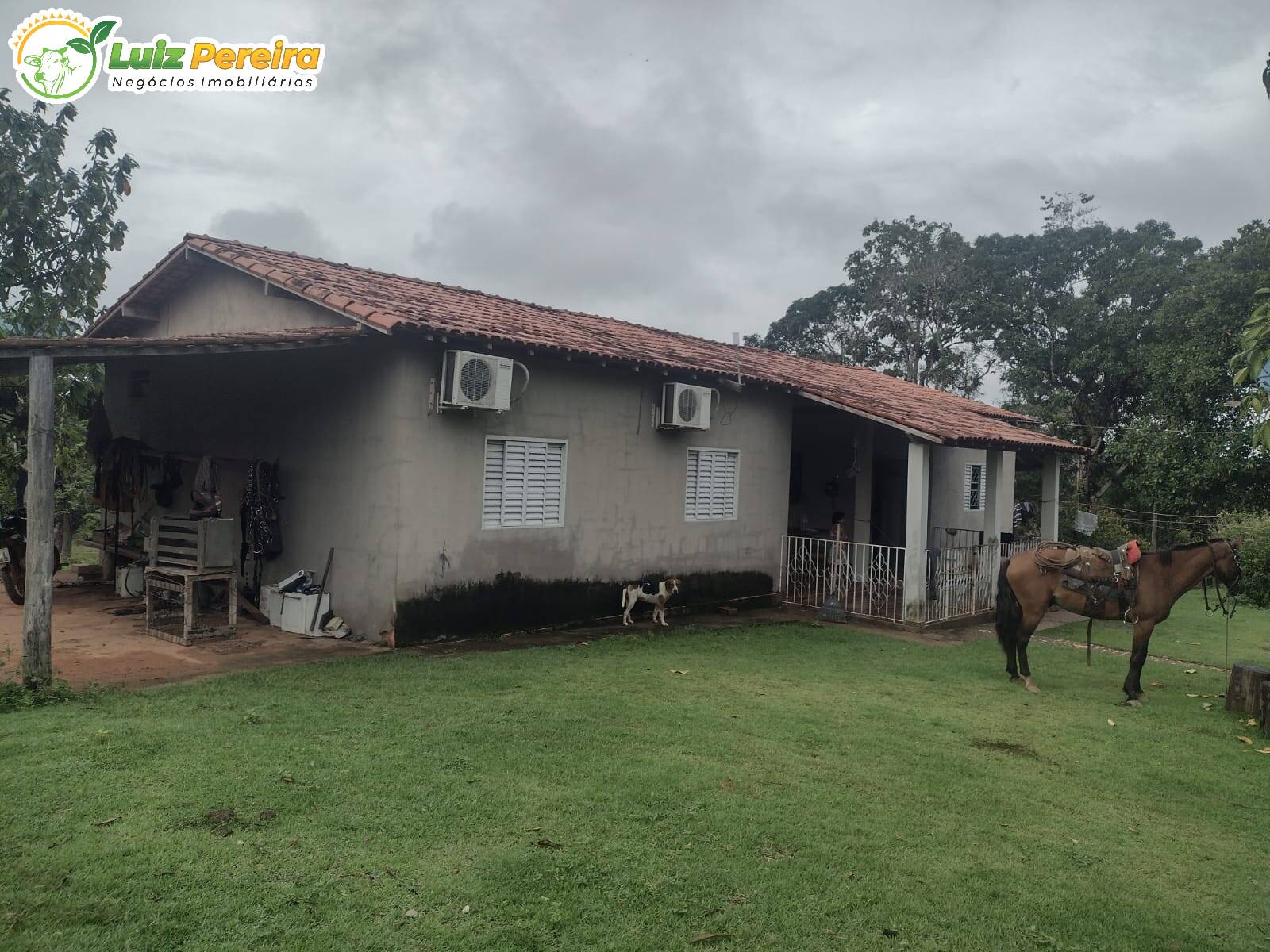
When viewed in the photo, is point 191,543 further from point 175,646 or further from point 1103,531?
point 1103,531

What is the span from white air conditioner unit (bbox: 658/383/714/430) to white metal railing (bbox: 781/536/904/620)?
260 cm

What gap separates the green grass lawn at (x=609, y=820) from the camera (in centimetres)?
346

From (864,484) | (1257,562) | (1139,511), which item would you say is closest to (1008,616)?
(1257,562)

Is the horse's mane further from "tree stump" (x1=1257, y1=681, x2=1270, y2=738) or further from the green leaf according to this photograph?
the green leaf

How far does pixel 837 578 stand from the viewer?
12.6 meters

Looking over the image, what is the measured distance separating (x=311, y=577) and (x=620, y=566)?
3710 mm

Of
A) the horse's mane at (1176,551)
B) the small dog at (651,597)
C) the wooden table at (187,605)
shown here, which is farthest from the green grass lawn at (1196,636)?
the wooden table at (187,605)

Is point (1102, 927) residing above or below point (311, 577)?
below

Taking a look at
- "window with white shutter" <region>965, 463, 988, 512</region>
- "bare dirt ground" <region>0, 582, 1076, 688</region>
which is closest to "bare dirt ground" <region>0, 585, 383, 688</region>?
"bare dirt ground" <region>0, 582, 1076, 688</region>

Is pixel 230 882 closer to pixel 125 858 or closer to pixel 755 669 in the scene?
pixel 125 858

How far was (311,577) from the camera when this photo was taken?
9.45m

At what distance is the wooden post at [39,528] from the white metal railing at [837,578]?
905 centimetres

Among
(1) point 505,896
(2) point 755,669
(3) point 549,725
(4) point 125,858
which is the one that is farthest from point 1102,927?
(2) point 755,669

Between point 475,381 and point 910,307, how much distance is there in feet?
82.9
